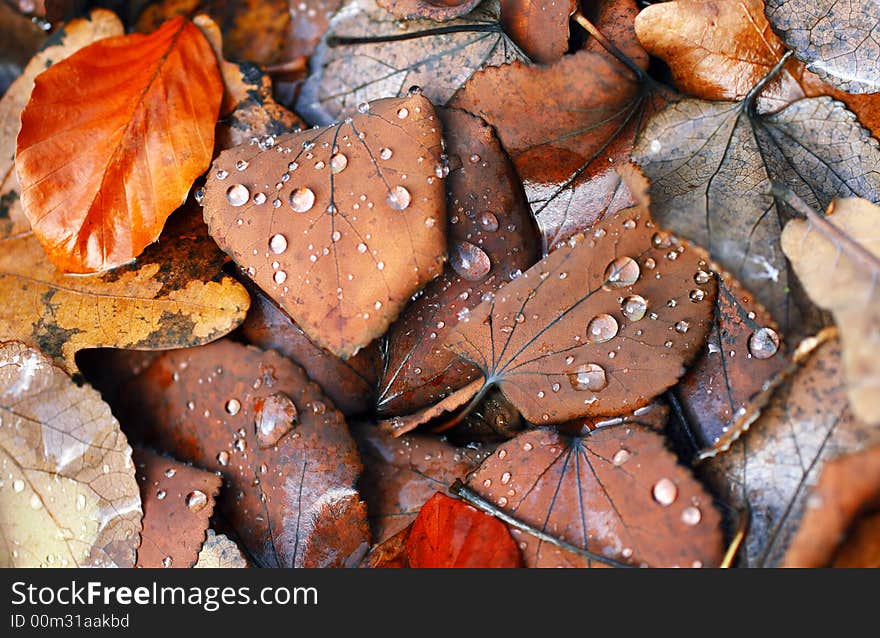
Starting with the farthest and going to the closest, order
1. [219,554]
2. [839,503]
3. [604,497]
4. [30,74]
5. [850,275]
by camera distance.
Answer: [30,74] < [219,554] < [604,497] < [850,275] < [839,503]

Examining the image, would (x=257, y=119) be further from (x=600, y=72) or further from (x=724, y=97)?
(x=724, y=97)

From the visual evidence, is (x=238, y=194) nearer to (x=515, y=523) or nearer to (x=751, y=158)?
(x=515, y=523)

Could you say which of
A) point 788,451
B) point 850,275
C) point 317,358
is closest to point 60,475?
point 317,358

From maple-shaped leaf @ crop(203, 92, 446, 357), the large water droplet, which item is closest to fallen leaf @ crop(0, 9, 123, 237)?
maple-shaped leaf @ crop(203, 92, 446, 357)

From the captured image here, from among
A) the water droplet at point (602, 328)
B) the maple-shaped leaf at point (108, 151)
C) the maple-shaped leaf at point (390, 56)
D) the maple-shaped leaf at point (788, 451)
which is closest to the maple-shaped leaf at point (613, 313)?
the water droplet at point (602, 328)

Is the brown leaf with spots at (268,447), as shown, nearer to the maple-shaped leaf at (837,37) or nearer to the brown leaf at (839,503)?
the brown leaf at (839,503)

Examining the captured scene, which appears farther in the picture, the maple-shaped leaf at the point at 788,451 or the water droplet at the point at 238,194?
the water droplet at the point at 238,194

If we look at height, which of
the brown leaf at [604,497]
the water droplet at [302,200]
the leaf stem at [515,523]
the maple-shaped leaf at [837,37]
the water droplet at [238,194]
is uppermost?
the maple-shaped leaf at [837,37]
